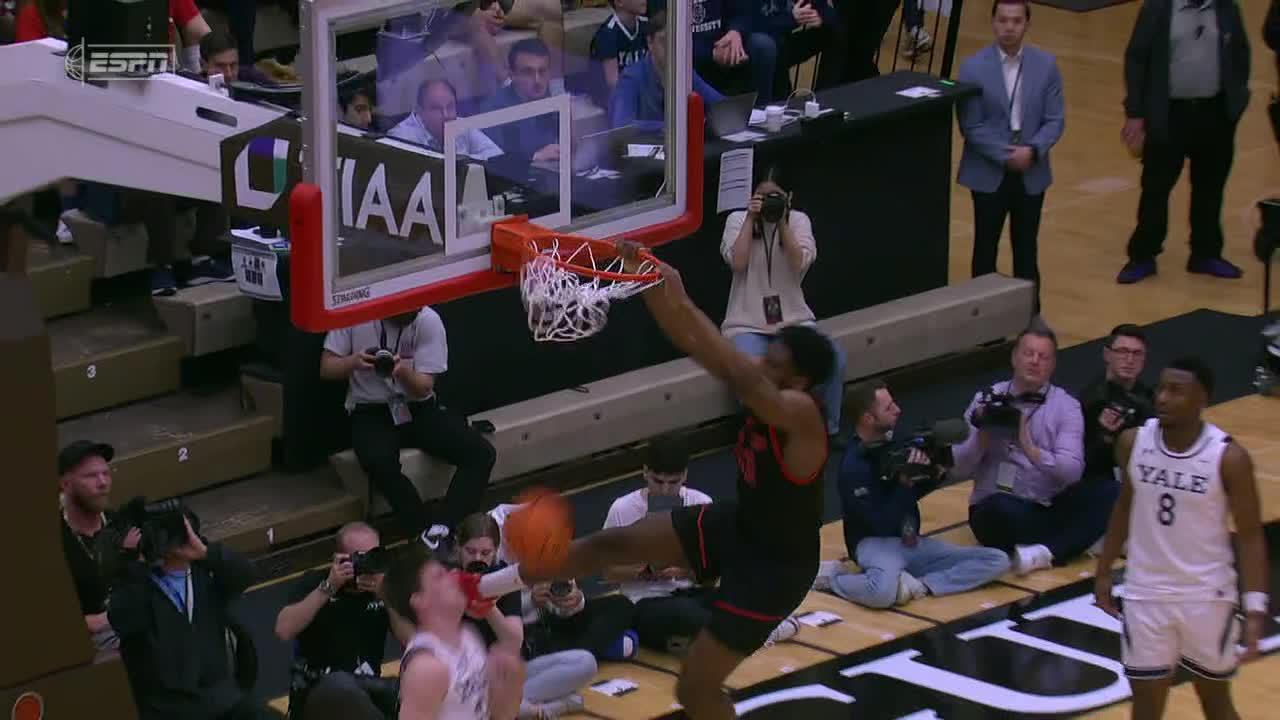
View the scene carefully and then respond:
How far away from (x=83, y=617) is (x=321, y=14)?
2.29m

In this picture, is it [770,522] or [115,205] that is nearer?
[770,522]

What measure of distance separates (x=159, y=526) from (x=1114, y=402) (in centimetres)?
498

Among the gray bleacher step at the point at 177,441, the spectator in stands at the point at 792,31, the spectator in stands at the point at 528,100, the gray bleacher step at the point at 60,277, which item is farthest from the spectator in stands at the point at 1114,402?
the gray bleacher step at the point at 60,277

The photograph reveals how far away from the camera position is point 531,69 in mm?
9984

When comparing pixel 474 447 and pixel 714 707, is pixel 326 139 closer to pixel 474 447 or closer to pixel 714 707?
pixel 714 707

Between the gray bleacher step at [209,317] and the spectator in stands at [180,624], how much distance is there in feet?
9.73

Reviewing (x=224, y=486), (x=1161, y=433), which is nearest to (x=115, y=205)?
(x=224, y=486)

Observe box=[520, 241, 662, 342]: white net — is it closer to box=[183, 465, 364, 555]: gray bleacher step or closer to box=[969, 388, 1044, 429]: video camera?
box=[183, 465, 364, 555]: gray bleacher step

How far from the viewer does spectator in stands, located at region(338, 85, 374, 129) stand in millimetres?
8938

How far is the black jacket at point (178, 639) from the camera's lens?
9.97 m

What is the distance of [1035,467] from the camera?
40.9 ft

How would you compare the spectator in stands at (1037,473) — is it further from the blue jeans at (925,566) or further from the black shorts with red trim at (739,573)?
the black shorts with red trim at (739,573)

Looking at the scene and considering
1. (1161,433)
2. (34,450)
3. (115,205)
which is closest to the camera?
(34,450)

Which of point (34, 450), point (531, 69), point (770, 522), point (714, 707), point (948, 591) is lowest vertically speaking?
point (948, 591)
